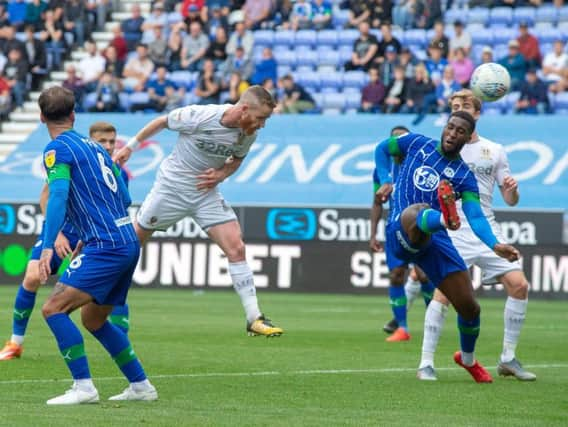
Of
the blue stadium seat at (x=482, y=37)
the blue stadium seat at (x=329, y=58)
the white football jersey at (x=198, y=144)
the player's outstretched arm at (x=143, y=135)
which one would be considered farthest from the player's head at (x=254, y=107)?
the blue stadium seat at (x=329, y=58)

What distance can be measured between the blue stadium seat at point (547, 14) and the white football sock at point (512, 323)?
17454 mm

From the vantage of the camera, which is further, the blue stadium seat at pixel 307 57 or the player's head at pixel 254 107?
the blue stadium seat at pixel 307 57

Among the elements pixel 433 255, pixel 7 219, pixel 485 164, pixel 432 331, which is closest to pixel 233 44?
pixel 7 219

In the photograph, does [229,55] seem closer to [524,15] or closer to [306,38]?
[306,38]

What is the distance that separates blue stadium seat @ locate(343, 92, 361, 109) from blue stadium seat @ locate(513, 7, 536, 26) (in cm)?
362

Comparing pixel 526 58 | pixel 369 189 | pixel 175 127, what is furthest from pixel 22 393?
pixel 526 58

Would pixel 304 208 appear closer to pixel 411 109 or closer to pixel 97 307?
pixel 411 109

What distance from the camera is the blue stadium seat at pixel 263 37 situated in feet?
97.5

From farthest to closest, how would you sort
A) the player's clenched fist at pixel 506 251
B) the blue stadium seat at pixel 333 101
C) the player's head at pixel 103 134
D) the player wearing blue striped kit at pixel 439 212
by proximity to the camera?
the blue stadium seat at pixel 333 101
the player's head at pixel 103 134
the player wearing blue striped kit at pixel 439 212
the player's clenched fist at pixel 506 251

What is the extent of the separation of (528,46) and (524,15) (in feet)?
6.63

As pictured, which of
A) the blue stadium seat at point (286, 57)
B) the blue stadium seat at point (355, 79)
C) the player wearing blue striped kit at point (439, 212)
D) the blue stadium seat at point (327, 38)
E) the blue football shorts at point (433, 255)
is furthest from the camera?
the blue stadium seat at point (286, 57)

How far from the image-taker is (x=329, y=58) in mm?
29141

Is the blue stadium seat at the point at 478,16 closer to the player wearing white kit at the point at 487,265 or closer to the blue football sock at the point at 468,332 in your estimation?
the player wearing white kit at the point at 487,265

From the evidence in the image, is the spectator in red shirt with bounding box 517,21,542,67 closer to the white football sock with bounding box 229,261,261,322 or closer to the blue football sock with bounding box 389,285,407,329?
the blue football sock with bounding box 389,285,407,329
